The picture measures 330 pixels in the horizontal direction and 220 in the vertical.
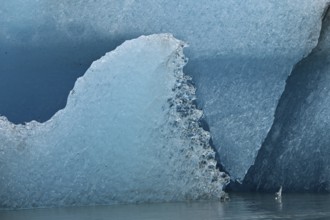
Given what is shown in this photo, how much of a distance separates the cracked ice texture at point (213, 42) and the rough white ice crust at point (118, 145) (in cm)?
19

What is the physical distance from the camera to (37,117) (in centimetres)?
613

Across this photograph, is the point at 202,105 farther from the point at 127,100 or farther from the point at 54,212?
the point at 54,212

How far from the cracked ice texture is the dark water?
543 millimetres

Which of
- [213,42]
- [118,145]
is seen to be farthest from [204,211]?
[213,42]

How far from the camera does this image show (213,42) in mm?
6344

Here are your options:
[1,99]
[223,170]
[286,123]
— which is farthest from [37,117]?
[286,123]

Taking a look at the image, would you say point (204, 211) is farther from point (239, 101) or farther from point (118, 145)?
point (239, 101)

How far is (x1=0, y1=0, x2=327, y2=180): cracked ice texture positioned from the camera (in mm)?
6289

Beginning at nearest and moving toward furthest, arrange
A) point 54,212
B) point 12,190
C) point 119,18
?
point 54,212 → point 12,190 → point 119,18

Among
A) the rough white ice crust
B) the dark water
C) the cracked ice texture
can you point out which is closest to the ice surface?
the cracked ice texture

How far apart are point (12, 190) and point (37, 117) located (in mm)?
541

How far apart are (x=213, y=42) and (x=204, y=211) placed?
1.51 meters

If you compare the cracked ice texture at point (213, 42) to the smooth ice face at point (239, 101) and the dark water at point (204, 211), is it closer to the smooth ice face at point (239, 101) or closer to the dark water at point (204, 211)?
the smooth ice face at point (239, 101)

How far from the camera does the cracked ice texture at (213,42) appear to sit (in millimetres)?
6289
